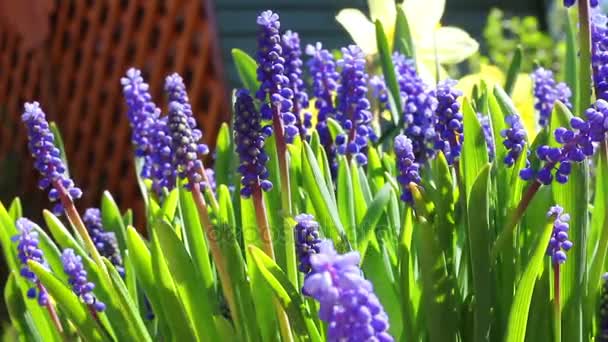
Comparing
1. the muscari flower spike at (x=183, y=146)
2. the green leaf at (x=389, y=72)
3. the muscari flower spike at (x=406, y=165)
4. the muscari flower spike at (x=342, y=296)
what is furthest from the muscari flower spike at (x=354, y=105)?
the muscari flower spike at (x=342, y=296)

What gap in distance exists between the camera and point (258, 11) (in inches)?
208

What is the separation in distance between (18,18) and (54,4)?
0.31 m

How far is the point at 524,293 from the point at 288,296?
206 mm

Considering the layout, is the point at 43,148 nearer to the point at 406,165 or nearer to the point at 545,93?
the point at 406,165

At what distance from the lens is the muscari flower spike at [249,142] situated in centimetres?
92

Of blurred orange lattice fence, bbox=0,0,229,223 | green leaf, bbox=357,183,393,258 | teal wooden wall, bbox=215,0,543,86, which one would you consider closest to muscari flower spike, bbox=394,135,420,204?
green leaf, bbox=357,183,393,258

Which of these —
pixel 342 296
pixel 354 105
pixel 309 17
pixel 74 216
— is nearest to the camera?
pixel 342 296

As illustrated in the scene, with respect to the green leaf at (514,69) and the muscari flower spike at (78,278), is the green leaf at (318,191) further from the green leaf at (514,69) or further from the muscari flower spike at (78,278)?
the green leaf at (514,69)

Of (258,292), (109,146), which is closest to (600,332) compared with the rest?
(258,292)

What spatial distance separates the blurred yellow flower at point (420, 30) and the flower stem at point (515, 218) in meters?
0.61

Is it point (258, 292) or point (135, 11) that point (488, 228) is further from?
point (135, 11)

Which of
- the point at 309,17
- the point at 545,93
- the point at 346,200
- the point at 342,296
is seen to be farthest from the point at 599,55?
the point at 309,17

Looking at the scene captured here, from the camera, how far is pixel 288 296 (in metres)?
0.86

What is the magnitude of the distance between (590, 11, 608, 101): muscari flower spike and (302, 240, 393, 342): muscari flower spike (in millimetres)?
434
